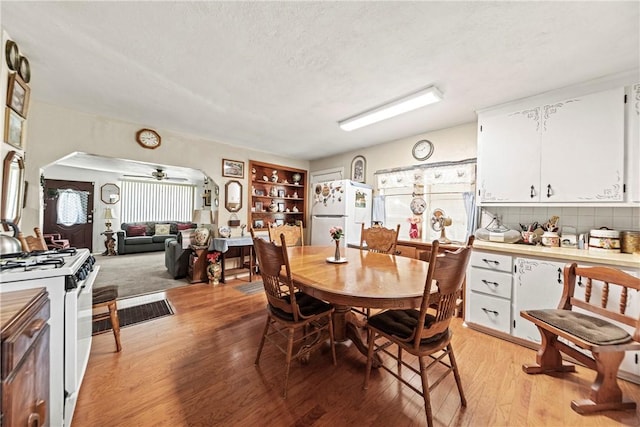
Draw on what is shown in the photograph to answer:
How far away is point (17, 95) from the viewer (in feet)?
5.85

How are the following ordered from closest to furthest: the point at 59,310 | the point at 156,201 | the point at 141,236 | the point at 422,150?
1. the point at 59,310
2. the point at 422,150
3. the point at 141,236
4. the point at 156,201

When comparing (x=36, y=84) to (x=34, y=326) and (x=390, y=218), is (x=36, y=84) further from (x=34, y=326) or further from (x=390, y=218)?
(x=390, y=218)

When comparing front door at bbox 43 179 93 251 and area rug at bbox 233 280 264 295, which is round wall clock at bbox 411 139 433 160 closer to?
area rug at bbox 233 280 264 295

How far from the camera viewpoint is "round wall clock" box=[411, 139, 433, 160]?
135 inches

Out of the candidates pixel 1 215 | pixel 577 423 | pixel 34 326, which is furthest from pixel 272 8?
pixel 577 423

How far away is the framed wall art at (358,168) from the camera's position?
4348 millimetres

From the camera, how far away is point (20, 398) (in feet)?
2.56

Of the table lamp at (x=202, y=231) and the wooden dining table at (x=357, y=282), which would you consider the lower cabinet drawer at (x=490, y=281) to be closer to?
the wooden dining table at (x=357, y=282)

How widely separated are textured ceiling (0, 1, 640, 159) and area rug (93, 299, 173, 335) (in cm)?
240

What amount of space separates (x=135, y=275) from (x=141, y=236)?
3.22m

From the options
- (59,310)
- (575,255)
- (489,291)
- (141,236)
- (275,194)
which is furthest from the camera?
(141,236)

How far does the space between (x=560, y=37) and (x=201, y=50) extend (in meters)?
2.51

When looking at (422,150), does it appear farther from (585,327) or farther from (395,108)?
(585,327)

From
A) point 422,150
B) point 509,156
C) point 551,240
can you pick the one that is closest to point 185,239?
point 422,150
